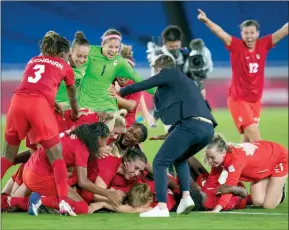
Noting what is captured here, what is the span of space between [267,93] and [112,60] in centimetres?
1458

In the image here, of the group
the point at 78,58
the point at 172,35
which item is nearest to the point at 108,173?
the point at 78,58

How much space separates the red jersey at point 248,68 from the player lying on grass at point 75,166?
3.93 meters

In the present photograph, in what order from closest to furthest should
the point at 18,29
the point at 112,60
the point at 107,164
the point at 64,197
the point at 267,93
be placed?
the point at 64,197
the point at 107,164
the point at 112,60
the point at 267,93
the point at 18,29

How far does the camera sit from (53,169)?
8.30 meters

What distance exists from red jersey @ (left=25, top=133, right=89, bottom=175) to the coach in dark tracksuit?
70cm

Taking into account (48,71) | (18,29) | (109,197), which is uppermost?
(18,29)

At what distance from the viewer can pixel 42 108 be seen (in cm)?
828

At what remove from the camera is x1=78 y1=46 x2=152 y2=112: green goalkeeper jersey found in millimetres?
10453

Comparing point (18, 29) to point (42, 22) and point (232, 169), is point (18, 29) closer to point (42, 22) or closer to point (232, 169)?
point (42, 22)

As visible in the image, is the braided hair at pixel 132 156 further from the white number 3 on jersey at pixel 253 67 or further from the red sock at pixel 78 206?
the white number 3 on jersey at pixel 253 67

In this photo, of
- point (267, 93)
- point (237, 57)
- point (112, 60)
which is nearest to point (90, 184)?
point (112, 60)

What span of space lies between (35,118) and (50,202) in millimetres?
805

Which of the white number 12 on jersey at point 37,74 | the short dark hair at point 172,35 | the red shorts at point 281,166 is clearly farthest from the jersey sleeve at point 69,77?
the short dark hair at point 172,35

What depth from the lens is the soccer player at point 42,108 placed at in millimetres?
8258
